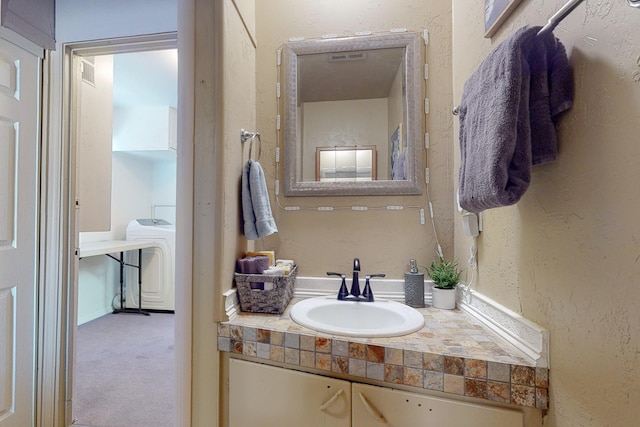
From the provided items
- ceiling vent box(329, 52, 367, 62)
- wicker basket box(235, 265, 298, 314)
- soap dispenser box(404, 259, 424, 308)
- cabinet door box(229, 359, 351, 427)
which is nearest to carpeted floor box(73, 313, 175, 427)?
cabinet door box(229, 359, 351, 427)

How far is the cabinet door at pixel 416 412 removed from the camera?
2.49 feet

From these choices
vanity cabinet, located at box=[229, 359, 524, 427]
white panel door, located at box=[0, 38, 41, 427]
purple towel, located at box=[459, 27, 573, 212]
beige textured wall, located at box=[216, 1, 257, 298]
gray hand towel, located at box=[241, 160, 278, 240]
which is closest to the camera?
purple towel, located at box=[459, 27, 573, 212]

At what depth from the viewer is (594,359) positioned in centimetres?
60

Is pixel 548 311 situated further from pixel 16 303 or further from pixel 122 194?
pixel 122 194

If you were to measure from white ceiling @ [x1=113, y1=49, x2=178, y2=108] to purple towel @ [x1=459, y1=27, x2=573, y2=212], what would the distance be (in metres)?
2.08

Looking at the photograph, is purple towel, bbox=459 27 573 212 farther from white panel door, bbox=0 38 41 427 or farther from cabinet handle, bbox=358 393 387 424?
white panel door, bbox=0 38 41 427

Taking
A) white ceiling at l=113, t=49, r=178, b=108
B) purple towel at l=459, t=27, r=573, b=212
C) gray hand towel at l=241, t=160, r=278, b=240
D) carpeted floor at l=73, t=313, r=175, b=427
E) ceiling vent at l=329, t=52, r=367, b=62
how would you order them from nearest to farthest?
purple towel at l=459, t=27, r=573, b=212, gray hand towel at l=241, t=160, r=278, b=240, ceiling vent at l=329, t=52, r=367, b=62, carpeted floor at l=73, t=313, r=175, b=427, white ceiling at l=113, t=49, r=178, b=108

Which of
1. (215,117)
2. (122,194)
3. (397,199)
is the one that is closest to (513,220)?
(397,199)

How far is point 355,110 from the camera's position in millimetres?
1402

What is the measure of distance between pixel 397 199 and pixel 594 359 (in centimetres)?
88

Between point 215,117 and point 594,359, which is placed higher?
point 215,117

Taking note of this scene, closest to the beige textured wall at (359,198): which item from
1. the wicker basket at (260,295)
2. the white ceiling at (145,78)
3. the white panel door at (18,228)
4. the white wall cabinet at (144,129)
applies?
the wicker basket at (260,295)

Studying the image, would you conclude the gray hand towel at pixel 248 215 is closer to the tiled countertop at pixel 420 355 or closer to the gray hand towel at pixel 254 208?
the gray hand towel at pixel 254 208

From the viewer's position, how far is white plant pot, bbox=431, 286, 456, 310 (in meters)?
1.21
